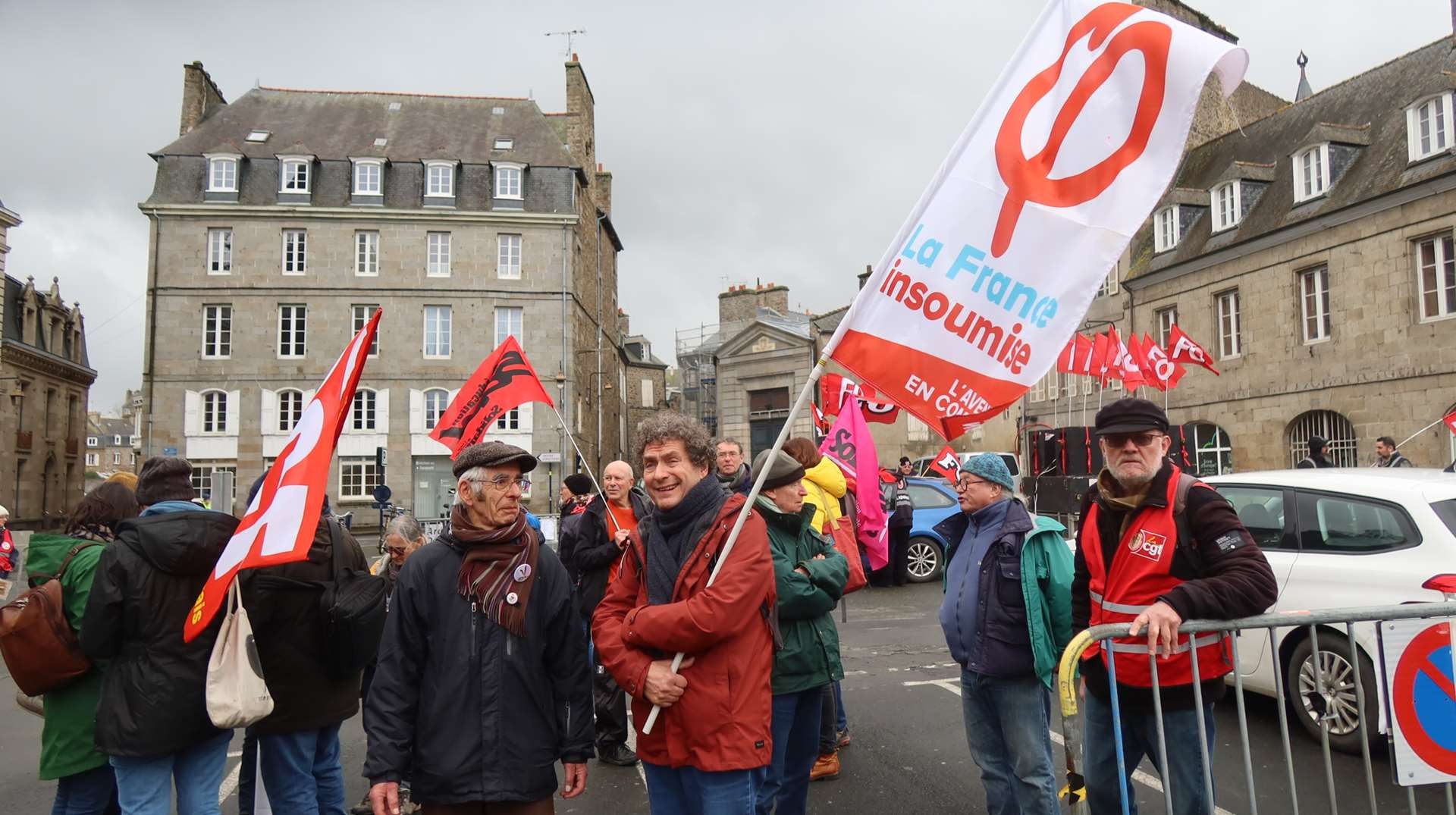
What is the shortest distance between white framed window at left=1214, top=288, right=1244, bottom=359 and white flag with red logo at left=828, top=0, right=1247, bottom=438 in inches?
911

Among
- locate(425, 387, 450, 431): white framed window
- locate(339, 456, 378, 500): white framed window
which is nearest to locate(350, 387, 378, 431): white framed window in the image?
locate(339, 456, 378, 500): white framed window

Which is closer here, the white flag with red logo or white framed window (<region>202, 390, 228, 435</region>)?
the white flag with red logo

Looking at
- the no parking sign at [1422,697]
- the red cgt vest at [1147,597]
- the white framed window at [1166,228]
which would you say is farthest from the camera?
the white framed window at [1166,228]

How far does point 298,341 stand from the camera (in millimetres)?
33719

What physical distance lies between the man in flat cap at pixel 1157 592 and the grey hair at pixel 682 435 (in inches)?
56.8

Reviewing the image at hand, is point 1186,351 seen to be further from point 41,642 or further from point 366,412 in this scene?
point 366,412

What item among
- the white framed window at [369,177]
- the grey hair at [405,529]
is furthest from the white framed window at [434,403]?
the grey hair at [405,529]

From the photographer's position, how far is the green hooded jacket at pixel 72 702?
346 cm

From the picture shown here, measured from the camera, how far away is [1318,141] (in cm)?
2075

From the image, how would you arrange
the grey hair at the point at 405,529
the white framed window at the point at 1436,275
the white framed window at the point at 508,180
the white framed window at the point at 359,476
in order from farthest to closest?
the white framed window at the point at 508,180, the white framed window at the point at 359,476, the white framed window at the point at 1436,275, the grey hair at the point at 405,529

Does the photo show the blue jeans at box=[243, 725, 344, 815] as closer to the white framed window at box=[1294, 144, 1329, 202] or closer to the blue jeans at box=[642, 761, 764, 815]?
the blue jeans at box=[642, 761, 764, 815]

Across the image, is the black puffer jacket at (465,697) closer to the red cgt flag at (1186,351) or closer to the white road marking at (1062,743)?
the white road marking at (1062,743)

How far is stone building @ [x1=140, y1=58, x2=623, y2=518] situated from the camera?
3309 cm

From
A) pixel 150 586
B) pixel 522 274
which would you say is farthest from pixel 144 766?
pixel 522 274
